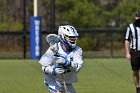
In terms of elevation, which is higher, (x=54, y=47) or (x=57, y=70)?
(x=54, y=47)

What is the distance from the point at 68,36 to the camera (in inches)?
315

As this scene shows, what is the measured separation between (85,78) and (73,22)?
46.8 feet

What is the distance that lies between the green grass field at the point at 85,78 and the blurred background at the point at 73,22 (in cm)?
319

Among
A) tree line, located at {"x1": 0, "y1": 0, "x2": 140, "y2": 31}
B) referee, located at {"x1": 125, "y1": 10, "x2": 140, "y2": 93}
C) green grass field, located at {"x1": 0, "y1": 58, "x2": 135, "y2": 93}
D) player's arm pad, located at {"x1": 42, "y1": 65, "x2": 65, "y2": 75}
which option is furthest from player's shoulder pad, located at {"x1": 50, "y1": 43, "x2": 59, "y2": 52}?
tree line, located at {"x1": 0, "y1": 0, "x2": 140, "y2": 31}

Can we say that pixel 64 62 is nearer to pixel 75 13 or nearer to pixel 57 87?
pixel 57 87

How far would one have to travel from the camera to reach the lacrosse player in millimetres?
7977

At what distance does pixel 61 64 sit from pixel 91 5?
80.3 feet

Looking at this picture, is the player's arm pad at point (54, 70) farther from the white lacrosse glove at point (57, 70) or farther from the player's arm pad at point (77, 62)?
the player's arm pad at point (77, 62)

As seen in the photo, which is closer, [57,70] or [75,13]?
[57,70]

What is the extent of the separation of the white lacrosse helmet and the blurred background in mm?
15714

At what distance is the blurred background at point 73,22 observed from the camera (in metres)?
24.5

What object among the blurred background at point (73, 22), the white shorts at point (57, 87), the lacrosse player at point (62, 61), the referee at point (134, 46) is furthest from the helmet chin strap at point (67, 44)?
the blurred background at point (73, 22)

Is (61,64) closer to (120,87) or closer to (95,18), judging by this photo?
(120,87)

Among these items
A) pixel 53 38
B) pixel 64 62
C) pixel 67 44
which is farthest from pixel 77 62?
pixel 53 38
